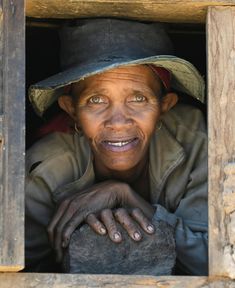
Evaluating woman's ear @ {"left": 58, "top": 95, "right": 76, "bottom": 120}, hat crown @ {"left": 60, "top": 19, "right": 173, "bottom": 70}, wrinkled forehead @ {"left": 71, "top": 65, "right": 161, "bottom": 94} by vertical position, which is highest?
hat crown @ {"left": 60, "top": 19, "right": 173, "bottom": 70}

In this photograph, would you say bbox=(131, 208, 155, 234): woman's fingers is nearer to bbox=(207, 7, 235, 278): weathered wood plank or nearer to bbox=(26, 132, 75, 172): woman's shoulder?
bbox=(207, 7, 235, 278): weathered wood plank

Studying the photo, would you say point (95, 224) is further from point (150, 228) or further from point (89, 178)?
point (89, 178)

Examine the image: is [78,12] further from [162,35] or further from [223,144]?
[223,144]

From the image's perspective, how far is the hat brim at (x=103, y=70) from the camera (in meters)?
4.42

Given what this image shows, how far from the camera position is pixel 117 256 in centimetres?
433

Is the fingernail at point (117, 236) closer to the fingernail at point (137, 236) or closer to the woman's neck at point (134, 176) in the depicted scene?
the fingernail at point (137, 236)

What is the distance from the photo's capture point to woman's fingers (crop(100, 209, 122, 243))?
14.2 ft

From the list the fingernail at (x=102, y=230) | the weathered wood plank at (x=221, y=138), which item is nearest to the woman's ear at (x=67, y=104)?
the fingernail at (x=102, y=230)

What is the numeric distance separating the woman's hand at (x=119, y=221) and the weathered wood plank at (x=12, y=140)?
369mm

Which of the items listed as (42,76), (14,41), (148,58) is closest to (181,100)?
(42,76)

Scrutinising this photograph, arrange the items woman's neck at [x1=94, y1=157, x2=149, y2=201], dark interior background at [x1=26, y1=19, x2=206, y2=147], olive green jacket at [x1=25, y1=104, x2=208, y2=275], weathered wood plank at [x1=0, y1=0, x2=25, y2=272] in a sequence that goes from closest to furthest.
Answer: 1. weathered wood plank at [x1=0, y1=0, x2=25, y2=272]
2. olive green jacket at [x1=25, y1=104, x2=208, y2=275]
3. woman's neck at [x1=94, y1=157, x2=149, y2=201]
4. dark interior background at [x1=26, y1=19, x2=206, y2=147]

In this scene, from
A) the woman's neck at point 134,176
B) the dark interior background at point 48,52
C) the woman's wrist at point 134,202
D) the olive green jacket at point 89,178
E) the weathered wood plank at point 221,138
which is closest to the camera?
the weathered wood plank at point 221,138

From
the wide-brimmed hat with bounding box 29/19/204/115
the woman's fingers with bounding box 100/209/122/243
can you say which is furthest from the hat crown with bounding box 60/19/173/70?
the woman's fingers with bounding box 100/209/122/243

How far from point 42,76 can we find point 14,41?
56.6 inches
